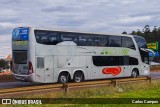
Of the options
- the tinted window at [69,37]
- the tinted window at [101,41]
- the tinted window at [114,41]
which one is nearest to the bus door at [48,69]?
the tinted window at [69,37]

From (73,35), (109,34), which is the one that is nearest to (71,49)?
(73,35)

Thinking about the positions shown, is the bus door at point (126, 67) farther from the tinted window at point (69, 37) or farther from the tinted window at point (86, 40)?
the tinted window at point (69, 37)

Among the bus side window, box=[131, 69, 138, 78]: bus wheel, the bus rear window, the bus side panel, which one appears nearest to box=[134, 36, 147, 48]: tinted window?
box=[131, 69, 138, 78]: bus wheel

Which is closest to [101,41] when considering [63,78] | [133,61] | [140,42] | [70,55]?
[70,55]

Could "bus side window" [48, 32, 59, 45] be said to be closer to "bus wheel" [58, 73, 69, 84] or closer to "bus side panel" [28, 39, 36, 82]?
"bus side panel" [28, 39, 36, 82]

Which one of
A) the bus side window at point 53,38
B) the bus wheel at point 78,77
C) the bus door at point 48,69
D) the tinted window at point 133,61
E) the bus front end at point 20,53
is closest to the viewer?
the bus front end at point 20,53

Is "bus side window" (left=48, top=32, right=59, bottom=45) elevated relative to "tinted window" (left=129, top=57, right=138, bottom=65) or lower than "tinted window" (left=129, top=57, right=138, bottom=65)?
elevated

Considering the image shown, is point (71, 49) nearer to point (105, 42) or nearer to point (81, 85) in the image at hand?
point (105, 42)

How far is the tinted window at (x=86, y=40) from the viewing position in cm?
2550

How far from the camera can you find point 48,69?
2334 cm

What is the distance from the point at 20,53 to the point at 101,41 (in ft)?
22.9

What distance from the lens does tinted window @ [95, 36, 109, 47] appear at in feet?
88.1

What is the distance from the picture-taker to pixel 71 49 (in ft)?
81.5

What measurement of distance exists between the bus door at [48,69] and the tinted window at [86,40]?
117 inches
